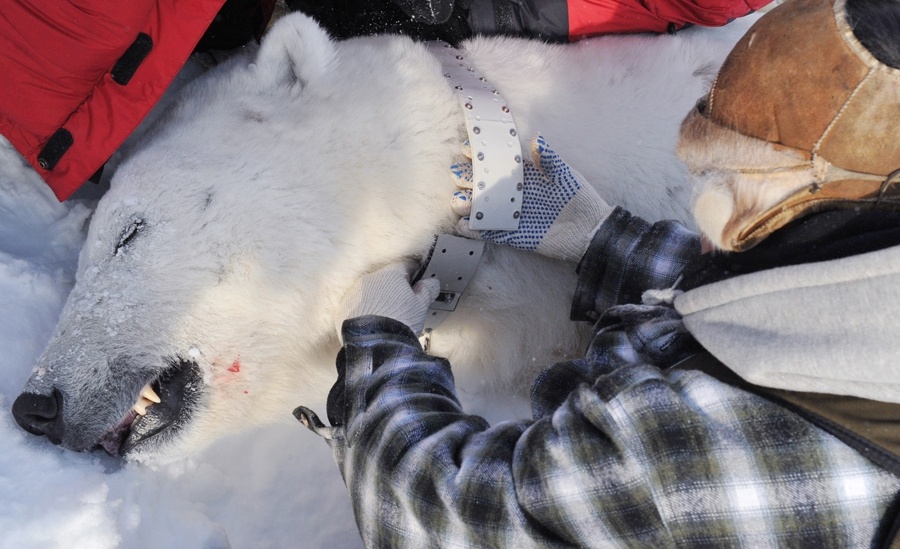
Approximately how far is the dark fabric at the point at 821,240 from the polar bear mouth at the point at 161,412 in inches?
51.2

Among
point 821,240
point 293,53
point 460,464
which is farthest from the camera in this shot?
point 293,53

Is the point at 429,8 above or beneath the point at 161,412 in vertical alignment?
above

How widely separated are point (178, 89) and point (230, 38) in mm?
304

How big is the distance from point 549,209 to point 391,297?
0.49m

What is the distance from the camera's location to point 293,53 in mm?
1788

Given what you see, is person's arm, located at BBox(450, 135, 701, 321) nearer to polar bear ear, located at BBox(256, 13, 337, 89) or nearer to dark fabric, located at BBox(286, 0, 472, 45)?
polar bear ear, located at BBox(256, 13, 337, 89)

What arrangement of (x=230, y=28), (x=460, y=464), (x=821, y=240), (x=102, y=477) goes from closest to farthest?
1. (x=821, y=240)
2. (x=460, y=464)
3. (x=102, y=477)
4. (x=230, y=28)

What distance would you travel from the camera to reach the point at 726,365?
99 centimetres

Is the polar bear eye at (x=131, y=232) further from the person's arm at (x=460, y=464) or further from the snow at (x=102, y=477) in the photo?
the person's arm at (x=460, y=464)

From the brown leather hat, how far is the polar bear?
2.84ft

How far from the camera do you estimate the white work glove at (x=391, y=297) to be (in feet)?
5.21

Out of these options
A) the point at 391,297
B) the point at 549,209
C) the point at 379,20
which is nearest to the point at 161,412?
the point at 391,297

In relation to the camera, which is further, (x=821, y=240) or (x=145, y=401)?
(x=145, y=401)

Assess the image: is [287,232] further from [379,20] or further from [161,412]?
[379,20]
